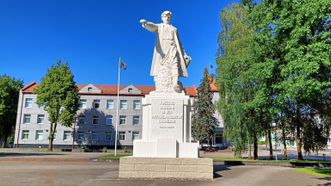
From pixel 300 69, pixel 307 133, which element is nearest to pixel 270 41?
pixel 300 69

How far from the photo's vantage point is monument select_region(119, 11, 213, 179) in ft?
32.6

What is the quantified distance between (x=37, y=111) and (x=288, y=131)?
51.4 metres

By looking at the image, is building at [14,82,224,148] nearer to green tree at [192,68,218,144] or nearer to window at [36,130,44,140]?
window at [36,130,44,140]

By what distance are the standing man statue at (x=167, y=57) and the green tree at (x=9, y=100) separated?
179 feet

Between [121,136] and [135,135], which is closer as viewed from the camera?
[121,136]

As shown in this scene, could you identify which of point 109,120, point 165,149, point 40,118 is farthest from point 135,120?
point 165,149

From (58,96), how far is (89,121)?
13.4 meters

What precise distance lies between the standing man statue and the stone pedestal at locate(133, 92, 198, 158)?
2.28 ft

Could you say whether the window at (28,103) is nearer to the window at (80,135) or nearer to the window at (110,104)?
the window at (80,135)

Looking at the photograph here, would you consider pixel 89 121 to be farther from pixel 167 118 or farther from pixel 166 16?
pixel 167 118

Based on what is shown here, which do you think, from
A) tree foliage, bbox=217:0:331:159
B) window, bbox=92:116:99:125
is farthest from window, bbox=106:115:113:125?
tree foliage, bbox=217:0:331:159

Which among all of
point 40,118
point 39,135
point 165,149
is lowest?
point 165,149

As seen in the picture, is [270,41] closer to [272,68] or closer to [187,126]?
[272,68]

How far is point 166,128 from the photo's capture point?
36.3 feet
